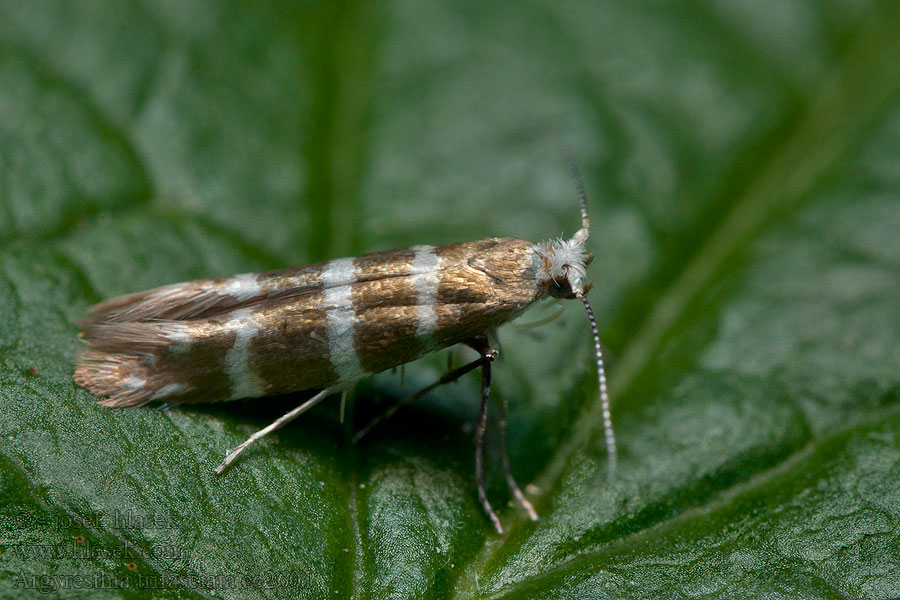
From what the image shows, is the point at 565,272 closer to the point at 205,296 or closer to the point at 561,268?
the point at 561,268

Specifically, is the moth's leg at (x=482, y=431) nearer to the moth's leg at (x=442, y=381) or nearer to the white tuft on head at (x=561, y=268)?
the moth's leg at (x=442, y=381)

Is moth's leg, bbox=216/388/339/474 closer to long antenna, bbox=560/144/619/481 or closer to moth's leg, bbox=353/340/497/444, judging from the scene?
moth's leg, bbox=353/340/497/444

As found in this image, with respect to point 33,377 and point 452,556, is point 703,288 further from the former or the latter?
point 33,377

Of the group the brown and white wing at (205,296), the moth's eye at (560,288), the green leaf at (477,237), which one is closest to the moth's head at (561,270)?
the moth's eye at (560,288)

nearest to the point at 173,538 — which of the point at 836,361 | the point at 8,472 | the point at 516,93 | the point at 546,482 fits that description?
the point at 8,472

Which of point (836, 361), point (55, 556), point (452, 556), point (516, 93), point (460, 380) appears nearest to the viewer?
point (55, 556)

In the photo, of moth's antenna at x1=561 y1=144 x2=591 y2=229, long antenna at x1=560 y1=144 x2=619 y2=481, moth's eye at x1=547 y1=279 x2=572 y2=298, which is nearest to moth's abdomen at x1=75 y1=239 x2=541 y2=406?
moth's eye at x1=547 y1=279 x2=572 y2=298
